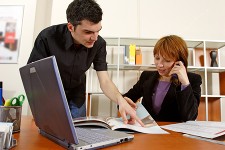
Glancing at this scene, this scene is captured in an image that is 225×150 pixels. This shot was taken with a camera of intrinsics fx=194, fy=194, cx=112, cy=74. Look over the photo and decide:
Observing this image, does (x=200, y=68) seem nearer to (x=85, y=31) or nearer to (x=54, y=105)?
(x=85, y=31)

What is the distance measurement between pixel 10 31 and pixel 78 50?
4.97 ft

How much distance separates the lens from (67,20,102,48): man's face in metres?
1.03

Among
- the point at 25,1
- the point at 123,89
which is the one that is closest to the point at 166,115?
the point at 123,89

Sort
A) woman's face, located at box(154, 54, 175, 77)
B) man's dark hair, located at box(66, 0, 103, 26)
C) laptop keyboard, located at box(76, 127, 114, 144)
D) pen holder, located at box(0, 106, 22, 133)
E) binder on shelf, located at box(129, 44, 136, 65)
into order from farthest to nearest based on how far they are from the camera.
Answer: binder on shelf, located at box(129, 44, 136, 65) < woman's face, located at box(154, 54, 175, 77) < man's dark hair, located at box(66, 0, 103, 26) < pen holder, located at box(0, 106, 22, 133) < laptop keyboard, located at box(76, 127, 114, 144)

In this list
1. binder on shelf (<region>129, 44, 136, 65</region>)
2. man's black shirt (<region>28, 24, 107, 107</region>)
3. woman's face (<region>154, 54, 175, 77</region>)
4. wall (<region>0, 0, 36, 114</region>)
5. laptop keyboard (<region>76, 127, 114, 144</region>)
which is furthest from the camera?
binder on shelf (<region>129, 44, 136, 65</region>)

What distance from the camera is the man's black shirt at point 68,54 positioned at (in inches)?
46.4

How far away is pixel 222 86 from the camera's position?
8.60ft

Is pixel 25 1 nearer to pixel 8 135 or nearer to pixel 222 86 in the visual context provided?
pixel 8 135

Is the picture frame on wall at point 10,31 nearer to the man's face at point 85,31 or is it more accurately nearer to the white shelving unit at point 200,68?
the white shelving unit at point 200,68

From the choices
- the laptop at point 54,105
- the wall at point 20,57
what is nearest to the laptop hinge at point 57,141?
the laptop at point 54,105

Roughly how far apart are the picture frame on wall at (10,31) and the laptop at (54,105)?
1.92 meters

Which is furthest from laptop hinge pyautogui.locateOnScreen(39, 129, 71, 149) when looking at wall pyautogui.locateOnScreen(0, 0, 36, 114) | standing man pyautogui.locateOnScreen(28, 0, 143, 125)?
wall pyautogui.locateOnScreen(0, 0, 36, 114)

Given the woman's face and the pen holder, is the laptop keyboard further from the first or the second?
the woman's face

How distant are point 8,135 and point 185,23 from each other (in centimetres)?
280
